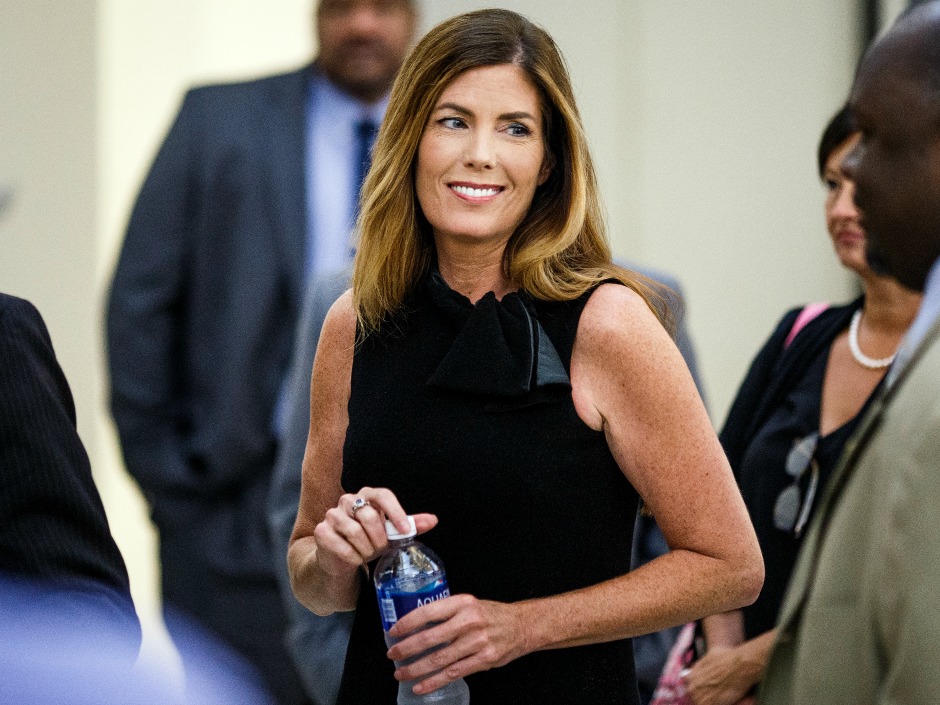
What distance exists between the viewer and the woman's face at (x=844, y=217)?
279cm

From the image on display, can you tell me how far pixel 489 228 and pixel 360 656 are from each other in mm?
698

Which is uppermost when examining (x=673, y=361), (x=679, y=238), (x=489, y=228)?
(x=489, y=228)

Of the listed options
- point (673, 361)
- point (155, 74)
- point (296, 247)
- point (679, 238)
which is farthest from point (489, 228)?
point (155, 74)

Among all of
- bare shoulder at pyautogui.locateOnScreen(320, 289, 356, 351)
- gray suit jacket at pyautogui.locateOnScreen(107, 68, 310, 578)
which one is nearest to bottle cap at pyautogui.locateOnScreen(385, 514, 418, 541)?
bare shoulder at pyautogui.locateOnScreen(320, 289, 356, 351)

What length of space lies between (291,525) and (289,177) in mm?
1811

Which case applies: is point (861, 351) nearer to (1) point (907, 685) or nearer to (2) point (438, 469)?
(2) point (438, 469)

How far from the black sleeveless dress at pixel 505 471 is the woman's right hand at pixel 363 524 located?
103mm

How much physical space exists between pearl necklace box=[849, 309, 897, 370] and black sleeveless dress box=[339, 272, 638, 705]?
0.74m

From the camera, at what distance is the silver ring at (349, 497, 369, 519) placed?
201 cm

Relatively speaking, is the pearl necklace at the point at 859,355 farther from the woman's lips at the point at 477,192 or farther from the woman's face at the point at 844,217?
the woman's lips at the point at 477,192

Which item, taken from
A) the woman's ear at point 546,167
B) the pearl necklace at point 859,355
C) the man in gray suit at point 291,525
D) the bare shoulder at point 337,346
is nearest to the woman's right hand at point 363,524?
the bare shoulder at point 337,346

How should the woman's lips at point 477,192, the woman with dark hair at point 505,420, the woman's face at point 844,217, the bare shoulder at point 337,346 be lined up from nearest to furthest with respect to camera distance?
the woman with dark hair at point 505,420, the woman's lips at point 477,192, the bare shoulder at point 337,346, the woman's face at point 844,217

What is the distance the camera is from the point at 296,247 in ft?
14.8

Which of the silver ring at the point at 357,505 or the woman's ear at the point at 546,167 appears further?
the woman's ear at the point at 546,167
